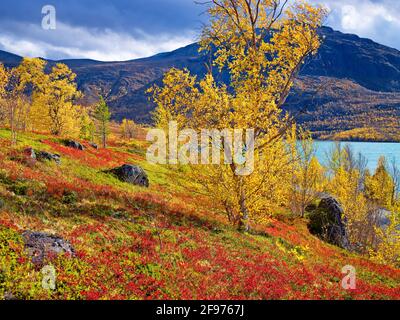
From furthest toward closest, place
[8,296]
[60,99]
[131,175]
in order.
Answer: [60,99], [131,175], [8,296]

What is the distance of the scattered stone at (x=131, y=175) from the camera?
27556 mm

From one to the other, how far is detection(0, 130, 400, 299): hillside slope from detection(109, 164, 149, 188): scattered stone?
20.5 ft

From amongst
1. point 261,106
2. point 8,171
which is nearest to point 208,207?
point 261,106

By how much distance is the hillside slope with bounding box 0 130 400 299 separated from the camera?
943 cm

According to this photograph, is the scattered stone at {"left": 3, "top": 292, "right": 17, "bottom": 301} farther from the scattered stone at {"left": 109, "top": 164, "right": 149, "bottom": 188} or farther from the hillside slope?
the scattered stone at {"left": 109, "top": 164, "right": 149, "bottom": 188}

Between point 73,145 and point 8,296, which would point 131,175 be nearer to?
point 73,145

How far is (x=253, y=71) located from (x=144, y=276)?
41.6 ft

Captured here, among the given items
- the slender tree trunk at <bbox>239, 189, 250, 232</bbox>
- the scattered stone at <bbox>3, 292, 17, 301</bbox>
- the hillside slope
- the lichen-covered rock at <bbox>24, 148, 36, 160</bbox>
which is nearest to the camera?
the scattered stone at <bbox>3, 292, 17, 301</bbox>

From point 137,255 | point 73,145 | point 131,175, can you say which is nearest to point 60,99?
point 73,145

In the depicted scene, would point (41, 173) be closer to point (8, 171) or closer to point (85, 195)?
point (8, 171)

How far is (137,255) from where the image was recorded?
11.7 metres

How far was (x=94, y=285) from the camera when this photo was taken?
9289 millimetres

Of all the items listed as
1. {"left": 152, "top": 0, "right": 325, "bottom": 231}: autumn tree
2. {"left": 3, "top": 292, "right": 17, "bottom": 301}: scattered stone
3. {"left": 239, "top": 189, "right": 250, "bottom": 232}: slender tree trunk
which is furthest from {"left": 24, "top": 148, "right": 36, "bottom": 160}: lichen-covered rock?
{"left": 3, "top": 292, "right": 17, "bottom": 301}: scattered stone

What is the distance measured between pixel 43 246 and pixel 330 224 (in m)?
35.4
